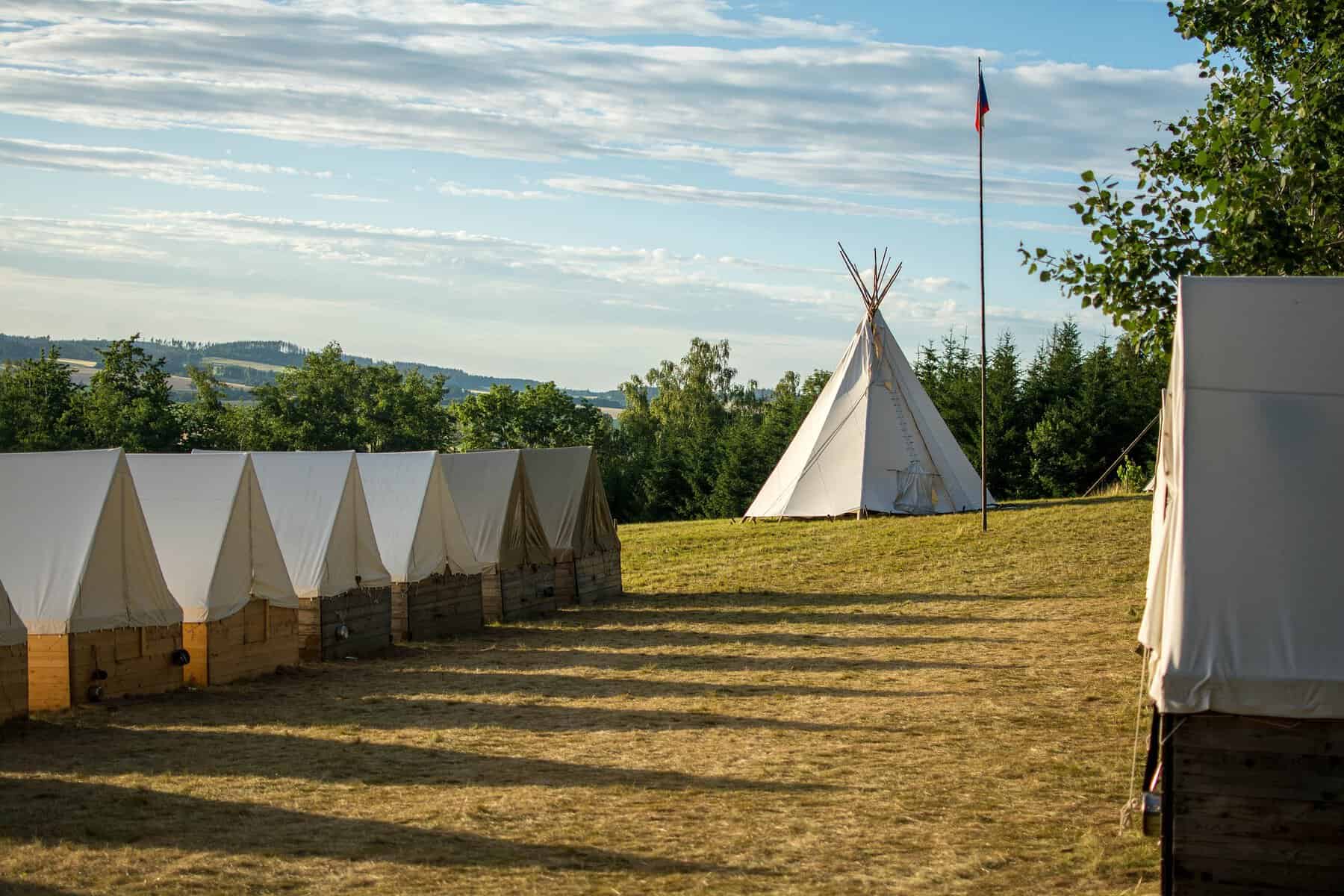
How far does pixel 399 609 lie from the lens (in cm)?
1538

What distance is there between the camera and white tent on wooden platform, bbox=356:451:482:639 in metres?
15.5

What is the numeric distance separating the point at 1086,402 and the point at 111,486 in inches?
1148

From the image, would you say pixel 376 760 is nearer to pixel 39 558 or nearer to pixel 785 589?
pixel 39 558

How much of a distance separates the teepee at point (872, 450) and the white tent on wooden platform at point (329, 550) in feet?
44.6

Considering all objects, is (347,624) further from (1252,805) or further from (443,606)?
(1252,805)

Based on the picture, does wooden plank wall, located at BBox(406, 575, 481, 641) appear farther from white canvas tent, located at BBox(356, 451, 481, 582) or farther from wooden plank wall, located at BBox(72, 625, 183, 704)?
wooden plank wall, located at BBox(72, 625, 183, 704)

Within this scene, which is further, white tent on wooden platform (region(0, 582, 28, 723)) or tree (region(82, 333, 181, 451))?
tree (region(82, 333, 181, 451))

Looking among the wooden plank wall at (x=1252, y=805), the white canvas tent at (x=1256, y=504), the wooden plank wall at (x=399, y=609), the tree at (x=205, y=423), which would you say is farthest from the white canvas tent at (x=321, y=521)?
the tree at (x=205, y=423)

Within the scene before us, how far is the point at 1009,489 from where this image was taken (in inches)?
1433

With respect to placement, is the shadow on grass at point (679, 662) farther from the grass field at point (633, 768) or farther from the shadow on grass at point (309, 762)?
the shadow on grass at point (309, 762)

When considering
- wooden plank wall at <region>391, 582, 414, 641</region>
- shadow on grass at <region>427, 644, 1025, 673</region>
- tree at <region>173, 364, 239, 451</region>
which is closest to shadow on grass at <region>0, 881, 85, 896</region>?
shadow on grass at <region>427, 644, 1025, 673</region>

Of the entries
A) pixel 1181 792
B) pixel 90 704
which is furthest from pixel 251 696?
pixel 1181 792

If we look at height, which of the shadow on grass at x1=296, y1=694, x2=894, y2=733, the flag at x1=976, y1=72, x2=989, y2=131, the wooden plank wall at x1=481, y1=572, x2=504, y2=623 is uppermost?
the flag at x1=976, y1=72, x2=989, y2=131

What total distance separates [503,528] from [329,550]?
3.71 meters
